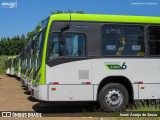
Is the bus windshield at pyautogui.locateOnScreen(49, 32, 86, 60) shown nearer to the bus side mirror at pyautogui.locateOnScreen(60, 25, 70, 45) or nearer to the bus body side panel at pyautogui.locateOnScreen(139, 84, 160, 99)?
the bus side mirror at pyautogui.locateOnScreen(60, 25, 70, 45)

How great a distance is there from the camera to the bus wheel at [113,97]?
496 inches

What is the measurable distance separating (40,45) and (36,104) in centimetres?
367

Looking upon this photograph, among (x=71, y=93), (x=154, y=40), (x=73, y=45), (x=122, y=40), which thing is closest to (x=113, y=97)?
(x=71, y=93)

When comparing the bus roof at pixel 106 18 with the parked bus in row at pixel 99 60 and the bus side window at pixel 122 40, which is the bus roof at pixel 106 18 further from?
the bus side window at pixel 122 40

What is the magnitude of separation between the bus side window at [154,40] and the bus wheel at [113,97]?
5.48 ft

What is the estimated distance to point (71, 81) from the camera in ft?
40.7

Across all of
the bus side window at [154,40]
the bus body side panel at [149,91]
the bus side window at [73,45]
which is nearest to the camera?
the bus side window at [73,45]

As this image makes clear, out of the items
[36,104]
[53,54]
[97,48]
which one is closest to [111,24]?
[97,48]

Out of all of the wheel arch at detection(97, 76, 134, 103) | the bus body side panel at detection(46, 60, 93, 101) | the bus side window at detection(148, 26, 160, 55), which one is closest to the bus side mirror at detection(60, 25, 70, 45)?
the bus body side panel at detection(46, 60, 93, 101)

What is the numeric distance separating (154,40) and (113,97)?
2.44 metres

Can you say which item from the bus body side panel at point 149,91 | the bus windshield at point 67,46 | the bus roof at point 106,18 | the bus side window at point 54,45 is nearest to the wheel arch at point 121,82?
the bus body side panel at point 149,91

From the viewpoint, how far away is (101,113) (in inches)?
486

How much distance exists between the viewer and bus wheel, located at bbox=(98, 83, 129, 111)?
1260cm

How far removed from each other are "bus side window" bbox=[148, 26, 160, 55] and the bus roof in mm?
280
